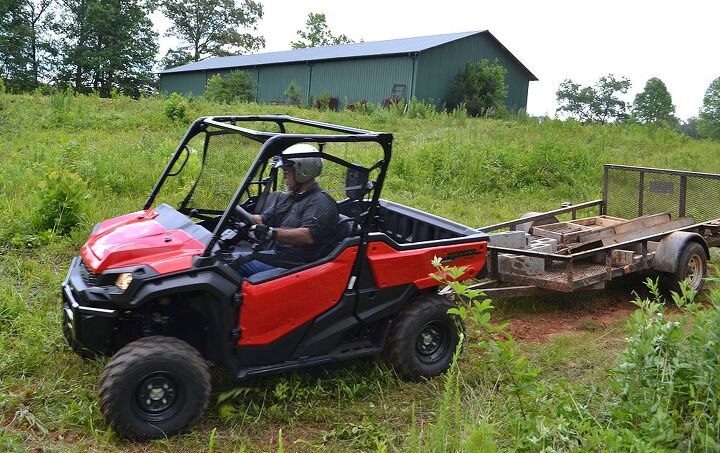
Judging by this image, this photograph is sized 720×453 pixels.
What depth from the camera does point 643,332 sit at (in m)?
3.43

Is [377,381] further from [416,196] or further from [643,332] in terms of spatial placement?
[416,196]

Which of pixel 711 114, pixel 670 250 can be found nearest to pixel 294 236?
pixel 670 250

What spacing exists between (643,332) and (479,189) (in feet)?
29.3

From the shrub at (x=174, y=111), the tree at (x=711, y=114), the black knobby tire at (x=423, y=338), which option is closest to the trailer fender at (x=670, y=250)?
the black knobby tire at (x=423, y=338)

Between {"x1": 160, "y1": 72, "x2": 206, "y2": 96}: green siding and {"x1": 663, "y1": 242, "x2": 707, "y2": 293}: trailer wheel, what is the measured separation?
35.9 meters

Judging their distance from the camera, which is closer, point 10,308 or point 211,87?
point 10,308

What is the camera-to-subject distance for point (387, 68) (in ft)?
96.8

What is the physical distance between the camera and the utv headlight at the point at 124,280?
13.1 ft

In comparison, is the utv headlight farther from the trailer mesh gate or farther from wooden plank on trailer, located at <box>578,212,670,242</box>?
the trailer mesh gate

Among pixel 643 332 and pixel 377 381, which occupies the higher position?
pixel 643 332

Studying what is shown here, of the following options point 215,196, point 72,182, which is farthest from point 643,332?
point 72,182

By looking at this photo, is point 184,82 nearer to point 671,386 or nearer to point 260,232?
point 260,232

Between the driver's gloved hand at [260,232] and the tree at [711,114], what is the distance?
5038 cm

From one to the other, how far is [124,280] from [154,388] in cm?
67
